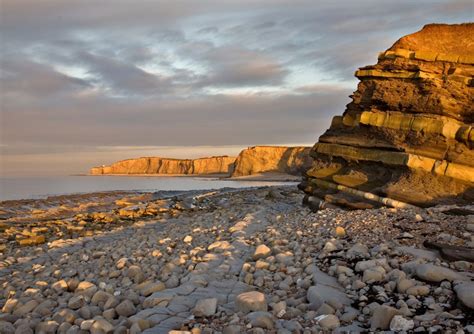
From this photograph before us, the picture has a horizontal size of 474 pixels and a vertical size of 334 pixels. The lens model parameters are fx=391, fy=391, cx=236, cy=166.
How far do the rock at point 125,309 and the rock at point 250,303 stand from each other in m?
1.74

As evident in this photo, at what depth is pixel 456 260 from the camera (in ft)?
20.9

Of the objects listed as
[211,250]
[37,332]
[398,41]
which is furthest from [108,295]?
[398,41]

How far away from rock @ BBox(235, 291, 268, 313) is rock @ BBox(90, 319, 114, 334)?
1.73 m

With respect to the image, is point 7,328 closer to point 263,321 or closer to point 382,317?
point 263,321

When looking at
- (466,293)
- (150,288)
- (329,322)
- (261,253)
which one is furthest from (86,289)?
(466,293)

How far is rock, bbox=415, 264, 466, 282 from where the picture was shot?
213 inches

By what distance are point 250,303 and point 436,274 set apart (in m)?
2.63

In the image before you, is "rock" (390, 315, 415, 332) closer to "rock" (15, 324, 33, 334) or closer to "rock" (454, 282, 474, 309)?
"rock" (454, 282, 474, 309)

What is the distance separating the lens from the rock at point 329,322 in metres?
4.58

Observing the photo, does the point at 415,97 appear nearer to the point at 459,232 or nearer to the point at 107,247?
the point at 459,232

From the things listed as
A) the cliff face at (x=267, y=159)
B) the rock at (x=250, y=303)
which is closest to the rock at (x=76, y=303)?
the rock at (x=250, y=303)

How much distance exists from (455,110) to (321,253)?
8811 millimetres

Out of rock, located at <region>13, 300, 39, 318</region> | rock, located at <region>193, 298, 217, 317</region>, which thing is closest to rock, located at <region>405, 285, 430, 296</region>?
rock, located at <region>193, 298, 217, 317</region>

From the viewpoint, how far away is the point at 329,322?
4617 mm
